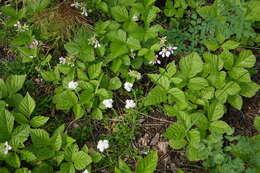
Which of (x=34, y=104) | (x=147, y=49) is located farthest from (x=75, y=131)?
(x=147, y=49)

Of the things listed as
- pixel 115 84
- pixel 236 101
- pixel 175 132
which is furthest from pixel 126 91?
pixel 236 101

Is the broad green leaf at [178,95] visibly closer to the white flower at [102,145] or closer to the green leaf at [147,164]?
the green leaf at [147,164]

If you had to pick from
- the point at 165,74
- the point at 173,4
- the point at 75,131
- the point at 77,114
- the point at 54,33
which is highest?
the point at 173,4

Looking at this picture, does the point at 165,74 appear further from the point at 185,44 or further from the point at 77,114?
the point at 77,114

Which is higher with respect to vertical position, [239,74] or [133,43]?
[133,43]

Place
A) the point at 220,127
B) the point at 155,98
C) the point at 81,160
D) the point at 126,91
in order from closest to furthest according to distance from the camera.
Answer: the point at 81,160 → the point at 220,127 → the point at 155,98 → the point at 126,91

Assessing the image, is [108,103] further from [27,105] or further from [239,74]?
[239,74]

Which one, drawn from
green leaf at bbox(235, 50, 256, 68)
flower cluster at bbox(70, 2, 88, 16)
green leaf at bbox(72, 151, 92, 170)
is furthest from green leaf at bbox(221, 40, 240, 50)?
green leaf at bbox(72, 151, 92, 170)

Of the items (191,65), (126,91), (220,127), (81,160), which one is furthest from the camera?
(126,91)
